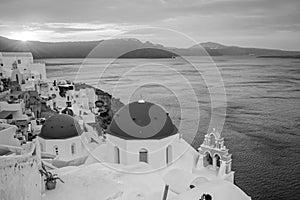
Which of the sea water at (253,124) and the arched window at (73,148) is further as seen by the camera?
the sea water at (253,124)

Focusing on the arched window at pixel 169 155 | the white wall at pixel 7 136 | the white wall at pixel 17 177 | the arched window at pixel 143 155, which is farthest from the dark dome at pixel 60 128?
the white wall at pixel 17 177

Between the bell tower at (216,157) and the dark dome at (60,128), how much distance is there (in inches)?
257

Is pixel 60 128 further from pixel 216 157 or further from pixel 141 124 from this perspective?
pixel 216 157

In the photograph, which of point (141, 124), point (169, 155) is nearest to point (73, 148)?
point (141, 124)

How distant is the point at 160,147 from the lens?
1272 cm

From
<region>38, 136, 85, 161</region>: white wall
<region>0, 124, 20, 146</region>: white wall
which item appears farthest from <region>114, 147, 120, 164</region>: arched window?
<region>0, 124, 20, 146</region>: white wall

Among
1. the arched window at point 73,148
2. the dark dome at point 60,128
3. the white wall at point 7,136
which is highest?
the white wall at point 7,136

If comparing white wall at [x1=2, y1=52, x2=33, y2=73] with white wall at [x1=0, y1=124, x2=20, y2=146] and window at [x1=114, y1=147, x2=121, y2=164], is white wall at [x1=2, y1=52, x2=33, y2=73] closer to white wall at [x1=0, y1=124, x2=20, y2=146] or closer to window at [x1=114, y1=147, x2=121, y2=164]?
window at [x1=114, y1=147, x2=121, y2=164]

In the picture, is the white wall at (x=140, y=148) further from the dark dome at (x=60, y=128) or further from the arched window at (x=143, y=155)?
the dark dome at (x=60, y=128)

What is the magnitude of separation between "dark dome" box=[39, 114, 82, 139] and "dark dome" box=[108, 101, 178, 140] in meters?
3.32

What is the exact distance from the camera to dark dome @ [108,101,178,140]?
12633 mm

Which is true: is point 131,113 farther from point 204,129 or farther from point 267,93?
point 267,93

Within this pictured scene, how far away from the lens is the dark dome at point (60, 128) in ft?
50.3

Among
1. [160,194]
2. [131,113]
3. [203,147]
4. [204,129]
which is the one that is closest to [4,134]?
[160,194]
